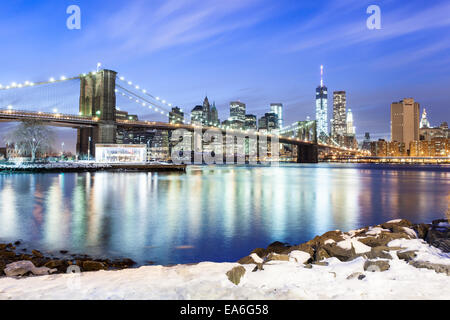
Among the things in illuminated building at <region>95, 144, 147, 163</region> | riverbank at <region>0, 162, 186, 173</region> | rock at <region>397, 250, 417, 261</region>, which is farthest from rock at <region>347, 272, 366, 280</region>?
illuminated building at <region>95, 144, 147, 163</region>

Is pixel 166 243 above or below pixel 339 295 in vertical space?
below

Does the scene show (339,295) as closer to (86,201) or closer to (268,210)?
(268,210)

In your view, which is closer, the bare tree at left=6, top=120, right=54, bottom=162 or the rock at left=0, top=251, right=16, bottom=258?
the rock at left=0, top=251, right=16, bottom=258

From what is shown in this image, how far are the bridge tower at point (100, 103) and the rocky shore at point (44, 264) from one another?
162ft

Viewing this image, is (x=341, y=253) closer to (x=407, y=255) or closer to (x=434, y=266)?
(x=407, y=255)

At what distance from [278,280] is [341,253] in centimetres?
190

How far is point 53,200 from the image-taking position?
17.5 m

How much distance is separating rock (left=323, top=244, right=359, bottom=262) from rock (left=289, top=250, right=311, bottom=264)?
1.64 feet

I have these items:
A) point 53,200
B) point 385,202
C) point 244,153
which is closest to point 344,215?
point 385,202

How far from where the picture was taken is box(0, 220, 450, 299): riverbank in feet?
13.0

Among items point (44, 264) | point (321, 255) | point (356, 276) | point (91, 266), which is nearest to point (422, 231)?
point (321, 255)

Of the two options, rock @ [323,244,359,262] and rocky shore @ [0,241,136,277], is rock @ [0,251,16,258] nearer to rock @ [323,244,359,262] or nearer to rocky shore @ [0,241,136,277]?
rocky shore @ [0,241,136,277]
